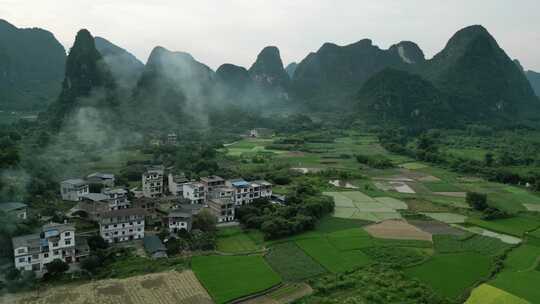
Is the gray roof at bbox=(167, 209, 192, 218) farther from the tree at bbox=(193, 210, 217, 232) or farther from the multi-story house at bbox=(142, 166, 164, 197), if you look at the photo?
the multi-story house at bbox=(142, 166, 164, 197)

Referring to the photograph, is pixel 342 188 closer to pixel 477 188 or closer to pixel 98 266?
pixel 477 188

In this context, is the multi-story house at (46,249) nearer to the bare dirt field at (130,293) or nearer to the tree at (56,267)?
the tree at (56,267)

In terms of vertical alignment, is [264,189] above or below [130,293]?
above

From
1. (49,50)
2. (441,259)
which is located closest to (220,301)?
(441,259)

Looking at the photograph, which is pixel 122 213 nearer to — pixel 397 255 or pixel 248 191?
pixel 248 191

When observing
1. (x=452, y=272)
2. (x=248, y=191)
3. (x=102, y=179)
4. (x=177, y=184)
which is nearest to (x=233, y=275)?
(x=452, y=272)

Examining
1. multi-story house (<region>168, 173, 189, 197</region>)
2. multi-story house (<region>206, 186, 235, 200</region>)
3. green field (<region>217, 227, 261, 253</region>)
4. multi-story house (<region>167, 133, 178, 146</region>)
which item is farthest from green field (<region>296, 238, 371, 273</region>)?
multi-story house (<region>167, 133, 178, 146</region>)

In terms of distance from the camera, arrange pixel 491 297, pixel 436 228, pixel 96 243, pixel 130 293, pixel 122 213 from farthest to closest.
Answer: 1. pixel 436 228
2. pixel 122 213
3. pixel 96 243
4. pixel 491 297
5. pixel 130 293

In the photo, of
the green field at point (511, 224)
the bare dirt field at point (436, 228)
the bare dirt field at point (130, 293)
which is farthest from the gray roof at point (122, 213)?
the green field at point (511, 224)
